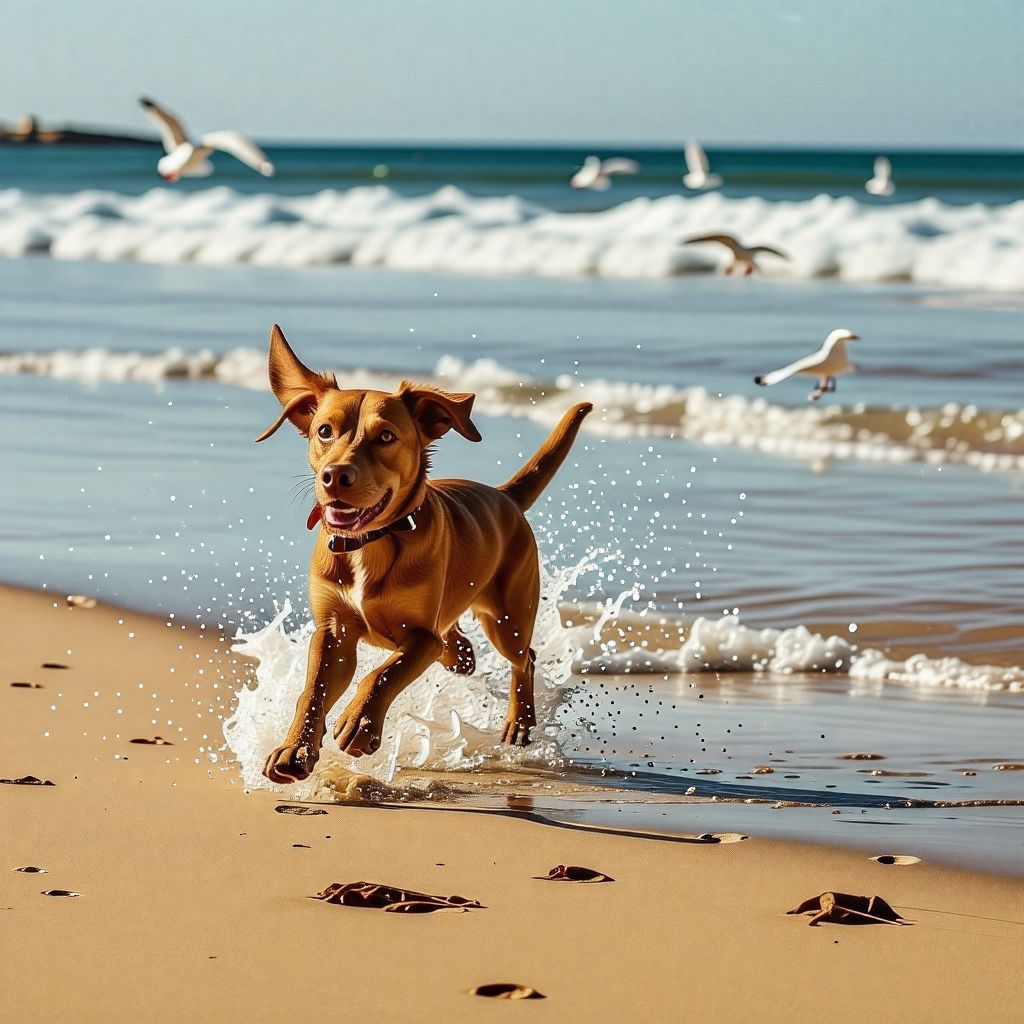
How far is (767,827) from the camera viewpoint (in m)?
4.15

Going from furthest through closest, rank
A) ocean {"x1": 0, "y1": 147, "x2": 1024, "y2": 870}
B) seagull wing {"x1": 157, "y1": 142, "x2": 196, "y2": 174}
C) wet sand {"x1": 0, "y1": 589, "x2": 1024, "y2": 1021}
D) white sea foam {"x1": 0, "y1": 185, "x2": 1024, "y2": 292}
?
white sea foam {"x1": 0, "y1": 185, "x2": 1024, "y2": 292} → seagull wing {"x1": 157, "y1": 142, "x2": 196, "y2": 174} → ocean {"x1": 0, "y1": 147, "x2": 1024, "y2": 870} → wet sand {"x1": 0, "y1": 589, "x2": 1024, "y2": 1021}

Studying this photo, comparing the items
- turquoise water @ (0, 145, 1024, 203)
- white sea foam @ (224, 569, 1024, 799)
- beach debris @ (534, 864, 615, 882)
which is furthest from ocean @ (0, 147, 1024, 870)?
turquoise water @ (0, 145, 1024, 203)

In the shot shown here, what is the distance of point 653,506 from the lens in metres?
8.65

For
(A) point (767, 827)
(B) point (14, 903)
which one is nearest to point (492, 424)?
(A) point (767, 827)

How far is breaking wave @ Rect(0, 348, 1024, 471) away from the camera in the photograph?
11141mm

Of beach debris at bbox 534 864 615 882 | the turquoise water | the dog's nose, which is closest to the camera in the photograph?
beach debris at bbox 534 864 615 882

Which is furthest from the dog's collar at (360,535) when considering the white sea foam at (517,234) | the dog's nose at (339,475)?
the white sea foam at (517,234)

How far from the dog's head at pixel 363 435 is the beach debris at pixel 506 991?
4.60 ft

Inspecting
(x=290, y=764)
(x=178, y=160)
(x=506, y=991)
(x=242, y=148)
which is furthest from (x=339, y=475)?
(x=178, y=160)

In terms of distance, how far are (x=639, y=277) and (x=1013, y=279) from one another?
518 cm

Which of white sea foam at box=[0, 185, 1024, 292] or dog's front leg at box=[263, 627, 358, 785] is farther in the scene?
white sea foam at box=[0, 185, 1024, 292]

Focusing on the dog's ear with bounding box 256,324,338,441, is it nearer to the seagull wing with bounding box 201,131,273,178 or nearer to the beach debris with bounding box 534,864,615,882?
the beach debris with bounding box 534,864,615,882

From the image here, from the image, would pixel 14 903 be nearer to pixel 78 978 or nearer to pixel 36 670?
pixel 78 978

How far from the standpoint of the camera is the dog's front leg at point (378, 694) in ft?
14.0
